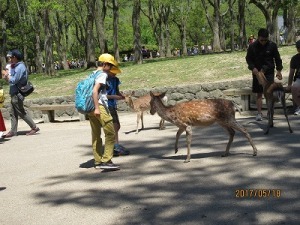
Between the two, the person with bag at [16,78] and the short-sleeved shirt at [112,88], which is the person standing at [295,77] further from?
the person with bag at [16,78]

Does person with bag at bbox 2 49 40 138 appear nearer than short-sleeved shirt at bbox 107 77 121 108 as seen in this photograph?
No

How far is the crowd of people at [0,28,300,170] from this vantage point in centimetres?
635

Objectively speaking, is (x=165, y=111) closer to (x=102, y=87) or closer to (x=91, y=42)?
(x=102, y=87)

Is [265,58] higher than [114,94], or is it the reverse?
[265,58]

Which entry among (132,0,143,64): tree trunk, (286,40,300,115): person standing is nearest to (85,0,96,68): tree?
(132,0,143,64): tree trunk

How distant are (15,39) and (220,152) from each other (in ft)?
128

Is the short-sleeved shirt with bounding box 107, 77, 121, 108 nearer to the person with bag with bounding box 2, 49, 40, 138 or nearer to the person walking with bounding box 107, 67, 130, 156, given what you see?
the person walking with bounding box 107, 67, 130, 156

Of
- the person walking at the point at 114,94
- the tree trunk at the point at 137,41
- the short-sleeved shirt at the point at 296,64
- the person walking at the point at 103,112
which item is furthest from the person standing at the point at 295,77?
the tree trunk at the point at 137,41
